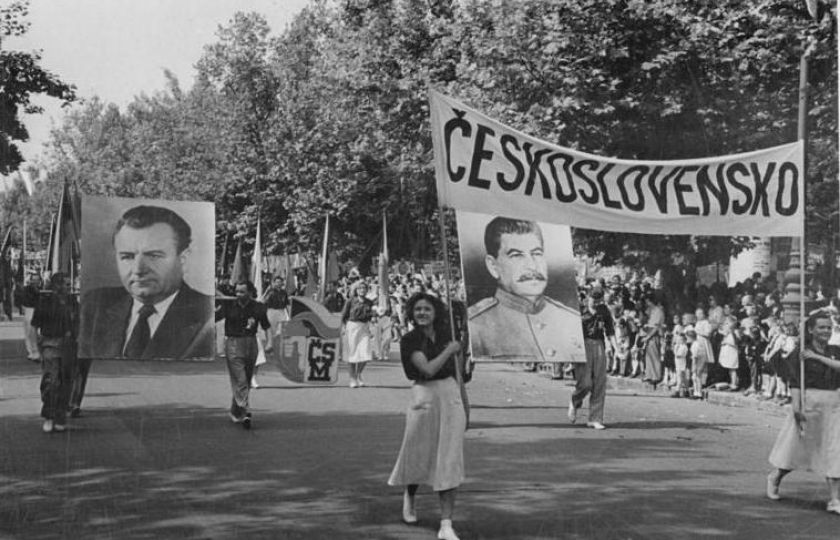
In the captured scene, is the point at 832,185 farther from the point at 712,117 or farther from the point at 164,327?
the point at 164,327

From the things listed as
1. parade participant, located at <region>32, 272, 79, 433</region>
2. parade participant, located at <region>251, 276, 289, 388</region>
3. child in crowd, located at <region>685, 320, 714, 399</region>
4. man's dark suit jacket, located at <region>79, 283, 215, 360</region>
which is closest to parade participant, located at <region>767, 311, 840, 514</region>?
man's dark suit jacket, located at <region>79, 283, 215, 360</region>

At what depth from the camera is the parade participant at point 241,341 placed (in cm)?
1278

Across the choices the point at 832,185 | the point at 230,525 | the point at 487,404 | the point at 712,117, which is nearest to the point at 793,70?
the point at 712,117

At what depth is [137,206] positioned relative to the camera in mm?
10500

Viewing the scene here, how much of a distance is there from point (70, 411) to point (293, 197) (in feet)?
95.4

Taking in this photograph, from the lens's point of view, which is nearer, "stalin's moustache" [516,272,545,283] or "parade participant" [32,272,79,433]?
"parade participant" [32,272,79,433]

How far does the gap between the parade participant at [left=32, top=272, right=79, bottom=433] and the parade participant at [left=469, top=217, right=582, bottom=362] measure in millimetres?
4438

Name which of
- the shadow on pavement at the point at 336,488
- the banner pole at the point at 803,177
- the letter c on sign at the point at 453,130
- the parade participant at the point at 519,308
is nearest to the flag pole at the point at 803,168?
the banner pole at the point at 803,177

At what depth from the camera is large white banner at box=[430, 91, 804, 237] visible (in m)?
8.42

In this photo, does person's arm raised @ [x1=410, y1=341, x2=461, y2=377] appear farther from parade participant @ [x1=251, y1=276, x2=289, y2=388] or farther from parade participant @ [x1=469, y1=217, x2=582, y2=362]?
parade participant @ [x1=251, y1=276, x2=289, y2=388]

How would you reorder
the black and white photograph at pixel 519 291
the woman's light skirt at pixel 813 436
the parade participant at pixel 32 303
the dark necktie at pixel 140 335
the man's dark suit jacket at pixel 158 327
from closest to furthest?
1. the woman's light skirt at pixel 813 436
2. the man's dark suit jacket at pixel 158 327
3. the dark necktie at pixel 140 335
4. the black and white photograph at pixel 519 291
5. the parade participant at pixel 32 303

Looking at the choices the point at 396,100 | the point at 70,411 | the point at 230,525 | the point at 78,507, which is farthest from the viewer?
the point at 396,100

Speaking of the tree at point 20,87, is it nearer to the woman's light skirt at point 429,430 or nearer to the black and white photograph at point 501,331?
the black and white photograph at point 501,331

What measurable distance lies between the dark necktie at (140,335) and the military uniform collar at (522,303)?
4.18 m
